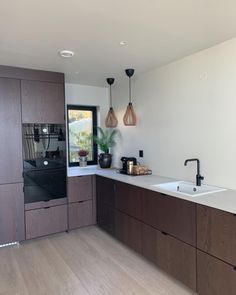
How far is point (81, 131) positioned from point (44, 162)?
112cm

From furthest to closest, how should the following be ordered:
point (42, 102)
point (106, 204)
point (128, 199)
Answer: point (106, 204) < point (42, 102) < point (128, 199)

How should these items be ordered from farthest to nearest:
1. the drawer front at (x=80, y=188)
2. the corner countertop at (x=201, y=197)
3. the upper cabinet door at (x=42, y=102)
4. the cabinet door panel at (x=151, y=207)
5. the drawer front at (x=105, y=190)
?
the drawer front at (x=80, y=188) → the drawer front at (x=105, y=190) → the upper cabinet door at (x=42, y=102) → the cabinet door panel at (x=151, y=207) → the corner countertop at (x=201, y=197)

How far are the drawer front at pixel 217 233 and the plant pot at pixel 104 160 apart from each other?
90.1 inches

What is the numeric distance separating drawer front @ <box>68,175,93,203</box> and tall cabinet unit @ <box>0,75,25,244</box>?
2.27ft

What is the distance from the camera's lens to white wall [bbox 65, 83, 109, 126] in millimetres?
4090

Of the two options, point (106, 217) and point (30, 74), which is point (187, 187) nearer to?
point (106, 217)

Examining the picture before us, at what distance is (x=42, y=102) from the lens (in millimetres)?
3346

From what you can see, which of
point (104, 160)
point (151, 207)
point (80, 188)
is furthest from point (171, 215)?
point (104, 160)

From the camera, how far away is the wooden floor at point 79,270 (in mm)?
2285

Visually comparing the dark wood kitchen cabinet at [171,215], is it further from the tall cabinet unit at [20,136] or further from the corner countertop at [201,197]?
the tall cabinet unit at [20,136]

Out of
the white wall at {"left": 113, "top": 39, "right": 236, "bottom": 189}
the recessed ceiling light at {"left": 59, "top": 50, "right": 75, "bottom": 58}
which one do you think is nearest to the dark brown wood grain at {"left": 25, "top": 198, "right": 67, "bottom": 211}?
the white wall at {"left": 113, "top": 39, "right": 236, "bottom": 189}

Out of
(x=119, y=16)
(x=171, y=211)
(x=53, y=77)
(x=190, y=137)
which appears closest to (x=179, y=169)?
(x=190, y=137)

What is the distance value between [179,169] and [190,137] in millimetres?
435

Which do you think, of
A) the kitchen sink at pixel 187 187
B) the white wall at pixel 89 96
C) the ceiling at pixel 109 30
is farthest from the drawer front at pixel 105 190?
the ceiling at pixel 109 30
